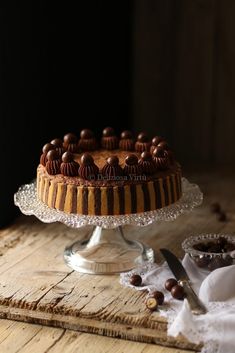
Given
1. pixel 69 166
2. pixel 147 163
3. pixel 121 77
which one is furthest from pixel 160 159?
pixel 121 77

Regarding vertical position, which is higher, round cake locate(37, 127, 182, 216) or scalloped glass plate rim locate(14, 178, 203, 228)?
round cake locate(37, 127, 182, 216)

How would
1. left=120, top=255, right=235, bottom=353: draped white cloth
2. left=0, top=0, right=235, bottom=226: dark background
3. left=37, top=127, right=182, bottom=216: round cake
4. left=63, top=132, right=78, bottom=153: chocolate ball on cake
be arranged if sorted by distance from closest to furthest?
left=120, top=255, right=235, bottom=353: draped white cloth < left=37, top=127, right=182, bottom=216: round cake < left=63, top=132, right=78, bottom=153: chocolate ball on cake < left=0, top=0, right=235, bottom=226: dark background

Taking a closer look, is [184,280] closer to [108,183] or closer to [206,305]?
[206,305]

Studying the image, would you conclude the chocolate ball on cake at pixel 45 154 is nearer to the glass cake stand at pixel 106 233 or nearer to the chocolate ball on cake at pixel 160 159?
the glass cake stand at pixel 106 233

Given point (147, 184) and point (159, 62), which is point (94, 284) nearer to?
point (147, 184)

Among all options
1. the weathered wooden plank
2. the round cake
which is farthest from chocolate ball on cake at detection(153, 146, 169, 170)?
the weathered wooden plank

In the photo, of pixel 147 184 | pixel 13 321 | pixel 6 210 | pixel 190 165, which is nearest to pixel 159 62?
pixel 190 165

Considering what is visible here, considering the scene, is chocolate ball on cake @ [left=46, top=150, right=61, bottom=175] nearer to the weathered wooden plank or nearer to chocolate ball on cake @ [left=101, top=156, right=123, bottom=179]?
chocolate ball on cake @ [left=101, top=156, right=123, bottom=179]
